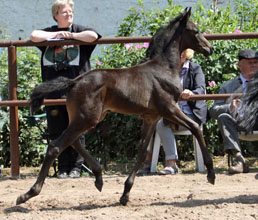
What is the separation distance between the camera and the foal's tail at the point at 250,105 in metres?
4.82

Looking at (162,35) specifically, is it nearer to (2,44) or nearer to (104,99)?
(104,99)

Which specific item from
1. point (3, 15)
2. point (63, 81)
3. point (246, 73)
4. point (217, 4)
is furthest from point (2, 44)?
point (217, 4)

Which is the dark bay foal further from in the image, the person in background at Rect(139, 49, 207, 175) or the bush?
the bush

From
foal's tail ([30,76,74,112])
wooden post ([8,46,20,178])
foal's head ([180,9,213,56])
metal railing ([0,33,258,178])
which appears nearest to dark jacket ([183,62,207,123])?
metal railing ([0,33,258,178])

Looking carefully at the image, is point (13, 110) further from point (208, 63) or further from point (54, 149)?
point (208, 63)

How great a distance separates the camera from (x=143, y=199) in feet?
16.4

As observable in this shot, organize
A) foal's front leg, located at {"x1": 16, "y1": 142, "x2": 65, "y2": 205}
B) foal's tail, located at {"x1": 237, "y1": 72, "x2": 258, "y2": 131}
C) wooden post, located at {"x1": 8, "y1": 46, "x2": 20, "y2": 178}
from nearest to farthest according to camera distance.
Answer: foal's front leg, located at {"x1": 16, "y1": 142, "x2": 65, "y2": 205}, foal's tail, located at {"x1": 237, "y1": 72, "x2": 258, "y2": 131}, wooden post, located at {"x1": 8, "y1": 46, "x2": 20, "y2": 178}

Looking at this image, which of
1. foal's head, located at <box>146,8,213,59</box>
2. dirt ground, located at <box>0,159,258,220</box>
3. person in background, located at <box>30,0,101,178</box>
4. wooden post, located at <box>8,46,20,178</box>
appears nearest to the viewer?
dirt ground, located at <box>0,159,258,220</box>

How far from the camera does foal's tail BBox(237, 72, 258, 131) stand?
15.8 ft

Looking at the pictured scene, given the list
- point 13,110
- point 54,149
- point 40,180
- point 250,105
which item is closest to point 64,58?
point 13,110

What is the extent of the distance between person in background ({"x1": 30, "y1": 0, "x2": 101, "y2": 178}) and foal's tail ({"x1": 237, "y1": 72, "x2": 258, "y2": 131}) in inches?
79.6

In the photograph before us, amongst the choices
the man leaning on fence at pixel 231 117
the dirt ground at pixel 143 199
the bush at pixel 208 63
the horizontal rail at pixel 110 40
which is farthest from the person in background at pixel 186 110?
the bush at pixel 208 63

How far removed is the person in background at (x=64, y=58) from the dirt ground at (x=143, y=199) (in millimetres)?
325

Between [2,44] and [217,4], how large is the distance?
529cm
